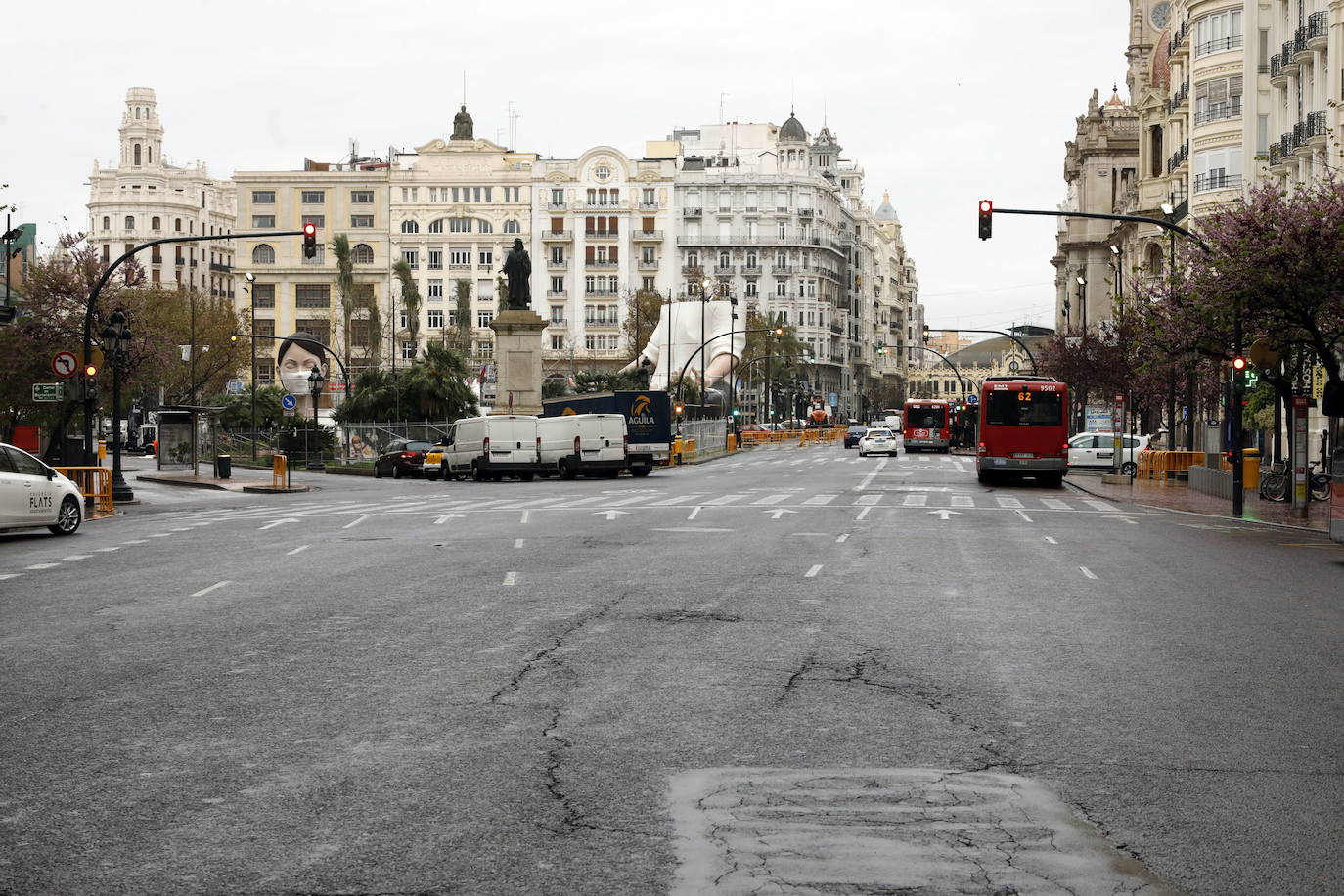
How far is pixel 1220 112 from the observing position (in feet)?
217

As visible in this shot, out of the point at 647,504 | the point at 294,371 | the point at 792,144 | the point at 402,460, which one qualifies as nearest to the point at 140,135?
the point at 792,144

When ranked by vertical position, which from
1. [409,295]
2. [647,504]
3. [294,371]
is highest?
[409,295]

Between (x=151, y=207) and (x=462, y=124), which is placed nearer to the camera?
(x=462, y=124)

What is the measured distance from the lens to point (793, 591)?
53.3 feet

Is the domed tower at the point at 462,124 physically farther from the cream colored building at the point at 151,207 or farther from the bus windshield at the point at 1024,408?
the bus windshield at the point at 1024,408

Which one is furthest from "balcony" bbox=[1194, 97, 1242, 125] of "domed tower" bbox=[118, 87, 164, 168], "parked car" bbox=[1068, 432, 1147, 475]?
"domed tower" bbox=[118, 87, 164, 168]

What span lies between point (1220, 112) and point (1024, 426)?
27.5 m

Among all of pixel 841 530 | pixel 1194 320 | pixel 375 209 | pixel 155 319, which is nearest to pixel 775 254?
pixel 375 209

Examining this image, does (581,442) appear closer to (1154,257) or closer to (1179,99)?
(1179,99)

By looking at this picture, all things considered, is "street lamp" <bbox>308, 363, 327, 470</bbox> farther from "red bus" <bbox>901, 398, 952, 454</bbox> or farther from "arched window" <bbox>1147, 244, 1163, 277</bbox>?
"arched window" <bbox>1147, 244, 1163, 277</bbox>

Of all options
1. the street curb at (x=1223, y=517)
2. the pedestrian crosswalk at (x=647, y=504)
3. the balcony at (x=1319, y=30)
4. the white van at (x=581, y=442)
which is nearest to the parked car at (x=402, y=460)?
the white van at (x=581, y=442)

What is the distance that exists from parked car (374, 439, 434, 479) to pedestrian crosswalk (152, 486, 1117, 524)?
16.6 metres

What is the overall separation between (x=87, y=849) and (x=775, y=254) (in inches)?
5565

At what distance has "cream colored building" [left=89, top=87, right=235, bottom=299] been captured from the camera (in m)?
181
